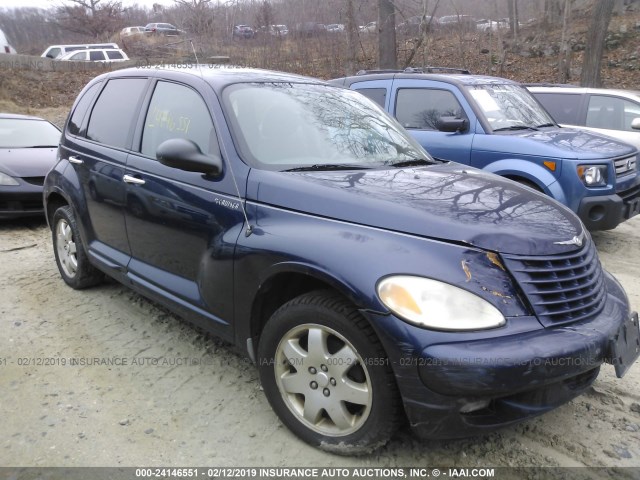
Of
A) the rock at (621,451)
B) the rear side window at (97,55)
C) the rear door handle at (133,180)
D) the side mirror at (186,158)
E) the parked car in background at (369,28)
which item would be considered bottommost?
the rock at (621,451)

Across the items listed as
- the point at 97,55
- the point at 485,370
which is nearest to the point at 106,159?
the point at 485,370

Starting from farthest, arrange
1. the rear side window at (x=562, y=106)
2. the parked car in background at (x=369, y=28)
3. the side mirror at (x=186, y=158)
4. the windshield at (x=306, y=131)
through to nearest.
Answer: the parked car in background at (x=369, y=28)
the rear side window at (x=562, y=106)
the windshield at (x=306, y=131)
the side mirror at (x=186, y=158)

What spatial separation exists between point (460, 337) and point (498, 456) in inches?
33.9

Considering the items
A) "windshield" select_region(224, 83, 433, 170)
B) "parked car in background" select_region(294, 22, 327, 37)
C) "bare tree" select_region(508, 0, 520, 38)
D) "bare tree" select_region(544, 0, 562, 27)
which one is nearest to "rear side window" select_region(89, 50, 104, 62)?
"parked car in background" select_region(294, 22, 327, 37)

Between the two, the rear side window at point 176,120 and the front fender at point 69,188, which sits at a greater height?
the rear side window at point 176,120

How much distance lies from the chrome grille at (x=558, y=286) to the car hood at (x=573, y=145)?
3577mm

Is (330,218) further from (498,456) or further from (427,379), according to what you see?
(498,456)

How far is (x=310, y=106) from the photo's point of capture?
3.52m

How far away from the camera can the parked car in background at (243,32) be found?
2252 cm

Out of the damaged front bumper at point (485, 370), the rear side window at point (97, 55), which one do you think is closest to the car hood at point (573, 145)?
the damaged front bumper at point (485, 370)

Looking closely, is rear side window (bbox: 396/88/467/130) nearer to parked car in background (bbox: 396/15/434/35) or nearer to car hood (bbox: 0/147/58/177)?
car hood (bbox: 0/147/58/177)

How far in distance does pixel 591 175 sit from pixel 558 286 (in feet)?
12.6

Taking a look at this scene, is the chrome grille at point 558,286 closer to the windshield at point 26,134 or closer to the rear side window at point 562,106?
the rear side window at point 562,106

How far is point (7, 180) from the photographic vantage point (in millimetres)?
6949
